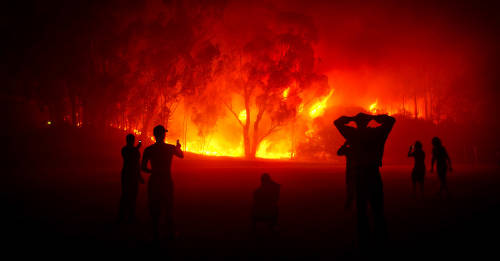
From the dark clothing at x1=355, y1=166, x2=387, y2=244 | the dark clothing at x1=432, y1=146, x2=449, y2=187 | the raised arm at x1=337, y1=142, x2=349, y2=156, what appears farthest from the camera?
the dark clothing at x1=432, y1=146, x2=449, y2=187

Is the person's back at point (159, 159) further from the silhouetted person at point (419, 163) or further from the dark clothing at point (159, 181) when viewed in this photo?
the silhouetted person at point (419, 163)

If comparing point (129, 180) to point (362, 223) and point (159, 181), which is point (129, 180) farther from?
point (362, 223)

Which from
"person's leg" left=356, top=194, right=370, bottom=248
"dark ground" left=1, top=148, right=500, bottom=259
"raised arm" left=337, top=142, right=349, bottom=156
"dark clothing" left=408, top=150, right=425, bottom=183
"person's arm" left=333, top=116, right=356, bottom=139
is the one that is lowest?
"dark ground" left=1, top=148, right=500, bottom=259

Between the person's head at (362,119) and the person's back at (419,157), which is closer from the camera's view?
the person's head at (362,119)

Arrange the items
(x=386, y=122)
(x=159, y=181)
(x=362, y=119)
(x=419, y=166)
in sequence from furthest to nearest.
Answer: (x=419, y=166), (x=159, y=181), (x=386, y=122), (x=362, y=119)

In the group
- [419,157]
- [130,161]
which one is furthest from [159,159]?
[419,157]

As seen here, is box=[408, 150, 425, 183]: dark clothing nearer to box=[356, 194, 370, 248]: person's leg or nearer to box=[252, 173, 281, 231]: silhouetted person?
box=[252, 173, 281, 231]: silhouetted person

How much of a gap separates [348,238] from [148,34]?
37.6m

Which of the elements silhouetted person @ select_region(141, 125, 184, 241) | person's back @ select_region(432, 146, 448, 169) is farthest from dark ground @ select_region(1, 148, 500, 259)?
person's back @ select_region(432, 146, 448, 169)

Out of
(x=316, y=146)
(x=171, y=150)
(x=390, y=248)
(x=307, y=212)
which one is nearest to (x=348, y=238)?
(x=390, y=248)

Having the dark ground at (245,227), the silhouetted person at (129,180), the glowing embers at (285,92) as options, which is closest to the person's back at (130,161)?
the silhouetted person at (129,180)

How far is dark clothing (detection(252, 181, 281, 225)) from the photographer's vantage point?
6.94 m

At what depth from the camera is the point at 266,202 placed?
699 centimetres

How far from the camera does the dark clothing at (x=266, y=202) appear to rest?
6938mm
